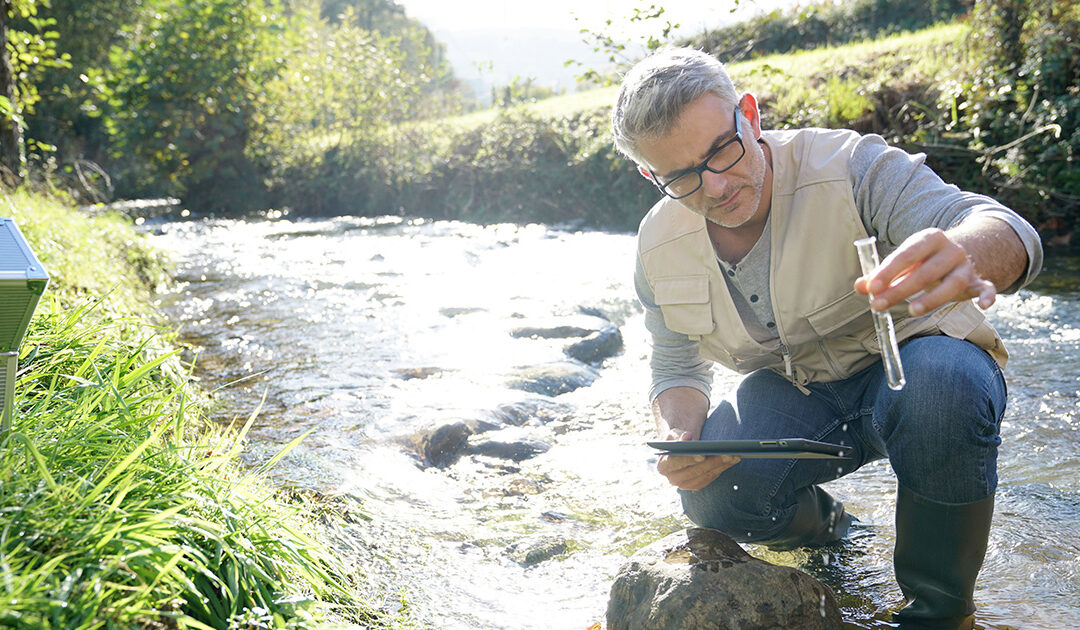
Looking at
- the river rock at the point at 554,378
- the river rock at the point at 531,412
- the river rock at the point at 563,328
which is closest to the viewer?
the river rock at the point at 531,412

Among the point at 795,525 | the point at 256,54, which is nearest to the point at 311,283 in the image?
the point at 795,525

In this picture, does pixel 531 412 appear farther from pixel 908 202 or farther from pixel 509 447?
pixel 908 202

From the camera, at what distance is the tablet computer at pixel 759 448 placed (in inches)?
87.9

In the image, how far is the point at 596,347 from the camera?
589cm

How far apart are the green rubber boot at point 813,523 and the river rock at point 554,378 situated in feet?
7.30

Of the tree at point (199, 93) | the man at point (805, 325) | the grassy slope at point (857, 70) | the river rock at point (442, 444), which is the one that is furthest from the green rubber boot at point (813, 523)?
the tree at point (199, 93)

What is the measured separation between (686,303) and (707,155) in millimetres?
547

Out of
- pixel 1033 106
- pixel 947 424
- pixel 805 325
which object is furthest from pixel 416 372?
pixel 1033 106

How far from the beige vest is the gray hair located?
0.35 metres

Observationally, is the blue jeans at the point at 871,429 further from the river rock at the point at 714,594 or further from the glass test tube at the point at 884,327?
the glass test tube at the point at 884,327

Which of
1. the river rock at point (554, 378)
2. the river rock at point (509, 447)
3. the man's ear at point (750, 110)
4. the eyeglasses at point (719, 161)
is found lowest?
the river rock at point (554, 378)

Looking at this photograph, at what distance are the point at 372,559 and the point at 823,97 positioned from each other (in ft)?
29.9

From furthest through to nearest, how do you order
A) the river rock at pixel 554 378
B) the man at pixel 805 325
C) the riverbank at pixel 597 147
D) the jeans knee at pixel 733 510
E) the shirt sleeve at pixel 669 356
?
the riverbank at pixel 597 147, the river rock at pixel 554 378, the shirt sleeve at pixel 669 356, the jeans knee at pixel 733 510, the man at pixel 805 325

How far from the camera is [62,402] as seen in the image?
251cm
